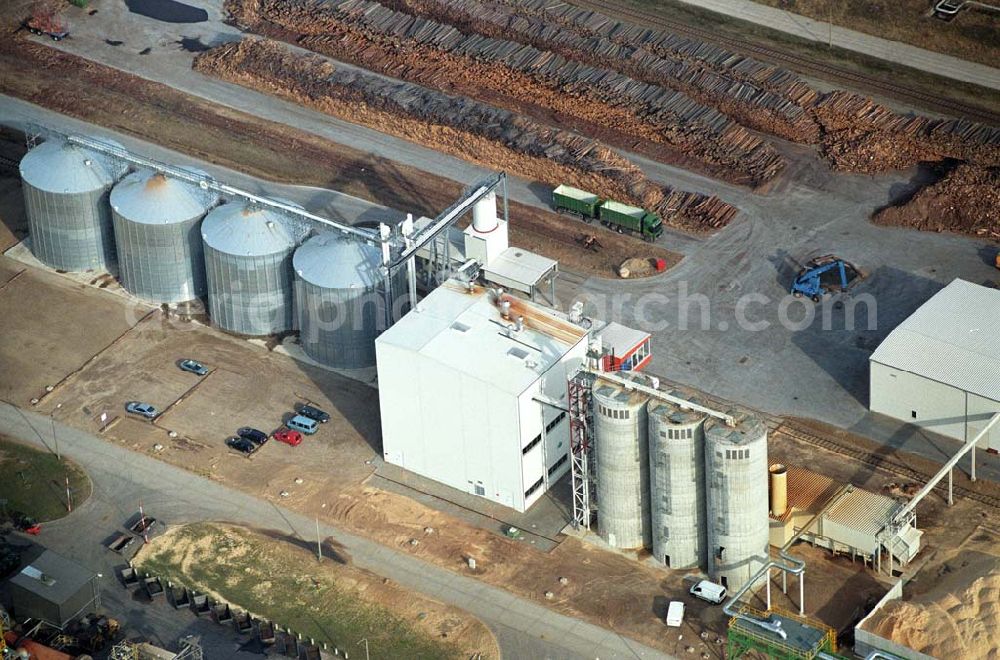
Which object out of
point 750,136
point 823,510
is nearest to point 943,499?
point 823,510

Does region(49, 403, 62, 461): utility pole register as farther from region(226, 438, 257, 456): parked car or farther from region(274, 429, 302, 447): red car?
region(274, 429, 302, 447): red car

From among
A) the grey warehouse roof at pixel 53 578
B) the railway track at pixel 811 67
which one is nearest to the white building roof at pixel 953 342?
the railway track at pixel 811 67

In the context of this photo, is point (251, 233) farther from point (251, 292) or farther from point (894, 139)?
point (894, 139)

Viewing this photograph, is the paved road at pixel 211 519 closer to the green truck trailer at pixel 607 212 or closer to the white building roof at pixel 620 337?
the white building roof at pixel 620 337

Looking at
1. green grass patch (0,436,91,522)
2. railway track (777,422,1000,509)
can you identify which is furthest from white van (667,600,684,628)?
green grass patch (0,436,91,522)

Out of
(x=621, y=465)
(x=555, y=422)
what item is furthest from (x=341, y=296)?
(x=621, y=465)
